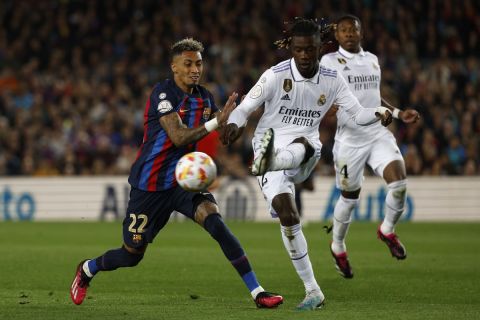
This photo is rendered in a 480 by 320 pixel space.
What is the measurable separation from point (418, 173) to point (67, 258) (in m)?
10.7

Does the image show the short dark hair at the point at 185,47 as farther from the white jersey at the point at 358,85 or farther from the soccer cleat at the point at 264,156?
the white jersey at the point at 358,85

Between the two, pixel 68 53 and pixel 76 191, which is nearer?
pixel 76 191

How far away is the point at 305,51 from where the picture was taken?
811cm

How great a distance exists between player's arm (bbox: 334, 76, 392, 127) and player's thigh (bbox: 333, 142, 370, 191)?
194 cm

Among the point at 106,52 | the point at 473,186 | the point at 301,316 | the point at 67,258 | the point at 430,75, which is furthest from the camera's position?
the point at 106,52

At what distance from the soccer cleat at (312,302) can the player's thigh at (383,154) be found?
323cm

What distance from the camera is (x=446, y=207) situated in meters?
21.0

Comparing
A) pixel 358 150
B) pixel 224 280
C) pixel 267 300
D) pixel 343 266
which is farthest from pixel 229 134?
pixel 358 150

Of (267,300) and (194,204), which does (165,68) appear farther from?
(267,300)

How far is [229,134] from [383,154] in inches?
148

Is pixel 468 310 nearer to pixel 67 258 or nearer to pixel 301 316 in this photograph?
pixel 301 316

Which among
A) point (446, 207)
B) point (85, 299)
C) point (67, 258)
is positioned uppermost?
point (85, 299)

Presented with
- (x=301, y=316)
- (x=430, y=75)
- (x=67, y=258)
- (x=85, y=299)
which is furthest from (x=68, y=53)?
(x=301, y=316)

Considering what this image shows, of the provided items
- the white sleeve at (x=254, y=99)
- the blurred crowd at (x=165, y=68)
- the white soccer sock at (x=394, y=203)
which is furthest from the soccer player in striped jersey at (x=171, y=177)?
the blurred crowd at (x=165, y=68)
